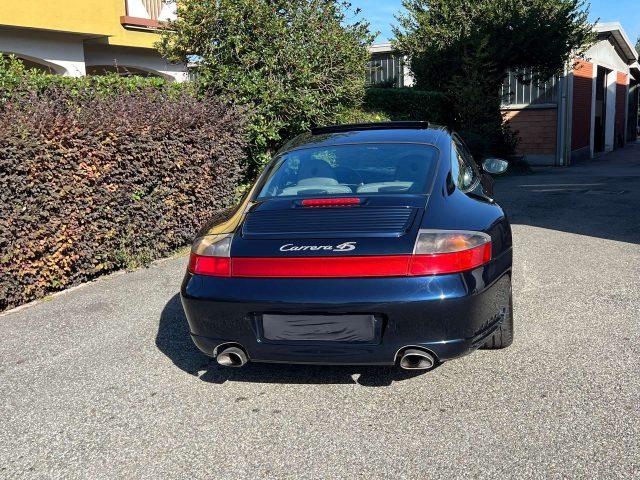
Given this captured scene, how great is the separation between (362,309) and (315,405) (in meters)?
0.72

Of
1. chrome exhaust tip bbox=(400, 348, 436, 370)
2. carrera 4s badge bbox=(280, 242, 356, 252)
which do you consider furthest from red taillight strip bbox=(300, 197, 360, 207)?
chrome exhaust tip bbox=(400, 348, 436, 370)

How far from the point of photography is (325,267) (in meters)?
3.23

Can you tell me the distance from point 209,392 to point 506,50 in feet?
56.4

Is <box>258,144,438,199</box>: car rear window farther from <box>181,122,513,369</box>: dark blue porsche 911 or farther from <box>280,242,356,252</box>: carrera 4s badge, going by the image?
<box>280,242,356,252</box>: carrera 4s badge

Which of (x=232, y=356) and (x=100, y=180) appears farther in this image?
(x=100, y=180)

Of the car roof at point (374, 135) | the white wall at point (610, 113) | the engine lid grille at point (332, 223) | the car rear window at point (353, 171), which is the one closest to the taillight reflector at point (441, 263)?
the engine lid grille at point (332, 223)

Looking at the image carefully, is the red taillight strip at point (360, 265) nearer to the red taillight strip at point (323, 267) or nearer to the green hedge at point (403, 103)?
the red taillight strip at point (323, 267)

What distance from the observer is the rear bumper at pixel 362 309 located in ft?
10.3

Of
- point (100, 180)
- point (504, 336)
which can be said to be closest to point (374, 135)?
point (504, 336)

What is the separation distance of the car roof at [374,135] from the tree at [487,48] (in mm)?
12491

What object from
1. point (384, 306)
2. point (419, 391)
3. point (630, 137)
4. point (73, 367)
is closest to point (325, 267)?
point (384, 306)

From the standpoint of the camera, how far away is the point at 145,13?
14.4m

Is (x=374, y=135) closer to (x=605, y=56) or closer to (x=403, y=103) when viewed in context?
(x=403, y=103)

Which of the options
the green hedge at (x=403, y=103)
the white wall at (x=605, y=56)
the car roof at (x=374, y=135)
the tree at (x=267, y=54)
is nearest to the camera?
the car roof at (x=374, y=135)
